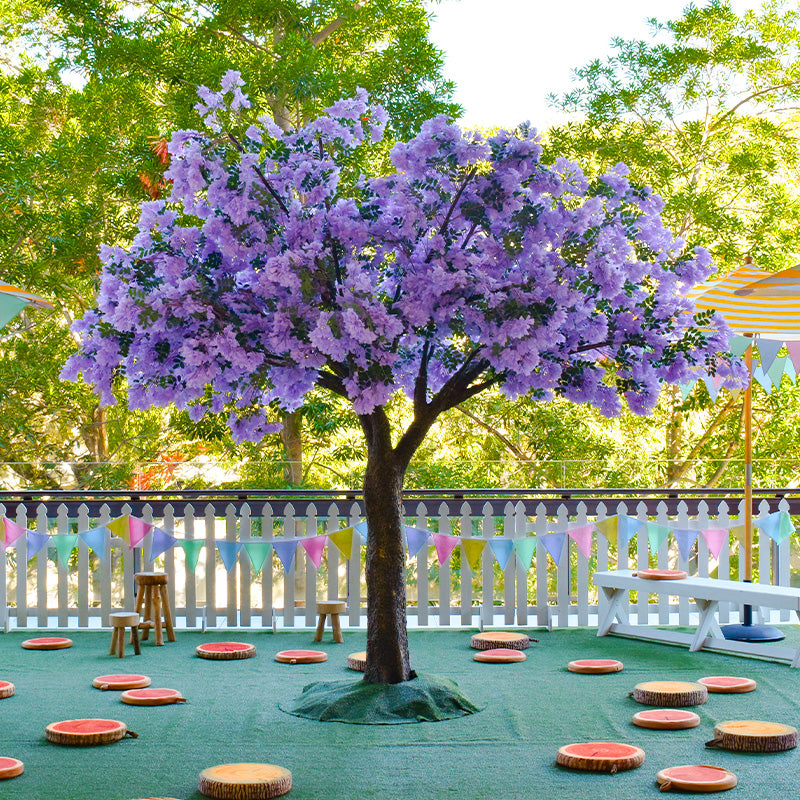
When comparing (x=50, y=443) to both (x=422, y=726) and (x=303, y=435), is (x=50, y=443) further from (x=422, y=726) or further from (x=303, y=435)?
(x=422, y=726)

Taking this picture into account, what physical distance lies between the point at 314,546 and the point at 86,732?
3085 mm

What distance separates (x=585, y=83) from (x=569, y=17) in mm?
10047

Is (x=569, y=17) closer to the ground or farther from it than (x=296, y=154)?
farther from it

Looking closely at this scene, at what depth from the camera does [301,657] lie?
665cm

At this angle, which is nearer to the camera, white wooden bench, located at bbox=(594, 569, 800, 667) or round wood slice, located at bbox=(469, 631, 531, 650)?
white wooden bench, located at bbox=(594, 569, 800, 667)

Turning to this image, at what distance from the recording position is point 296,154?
4816 mm

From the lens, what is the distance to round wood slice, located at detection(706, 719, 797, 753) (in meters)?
4.51

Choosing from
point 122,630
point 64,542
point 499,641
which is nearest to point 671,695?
point 499,641

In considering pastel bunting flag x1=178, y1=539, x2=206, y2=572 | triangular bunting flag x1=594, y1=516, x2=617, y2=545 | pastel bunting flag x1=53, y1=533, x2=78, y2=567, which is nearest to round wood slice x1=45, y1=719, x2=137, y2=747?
pastel bunting flag x1=178, y1=539, x2=206, y2=572

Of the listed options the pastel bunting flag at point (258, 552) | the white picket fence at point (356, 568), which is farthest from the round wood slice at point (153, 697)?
the white picket fence at point (356, 568)

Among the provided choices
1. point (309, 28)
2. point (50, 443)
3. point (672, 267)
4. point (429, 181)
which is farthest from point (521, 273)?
point (50, 443)

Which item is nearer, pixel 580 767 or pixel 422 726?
pixel 580 767

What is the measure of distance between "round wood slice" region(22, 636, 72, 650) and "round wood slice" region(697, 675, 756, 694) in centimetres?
427

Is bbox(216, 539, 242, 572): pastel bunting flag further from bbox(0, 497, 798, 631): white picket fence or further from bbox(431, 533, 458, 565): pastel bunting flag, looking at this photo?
bbox(431, 533, 458, 565): pastel bunting flag
